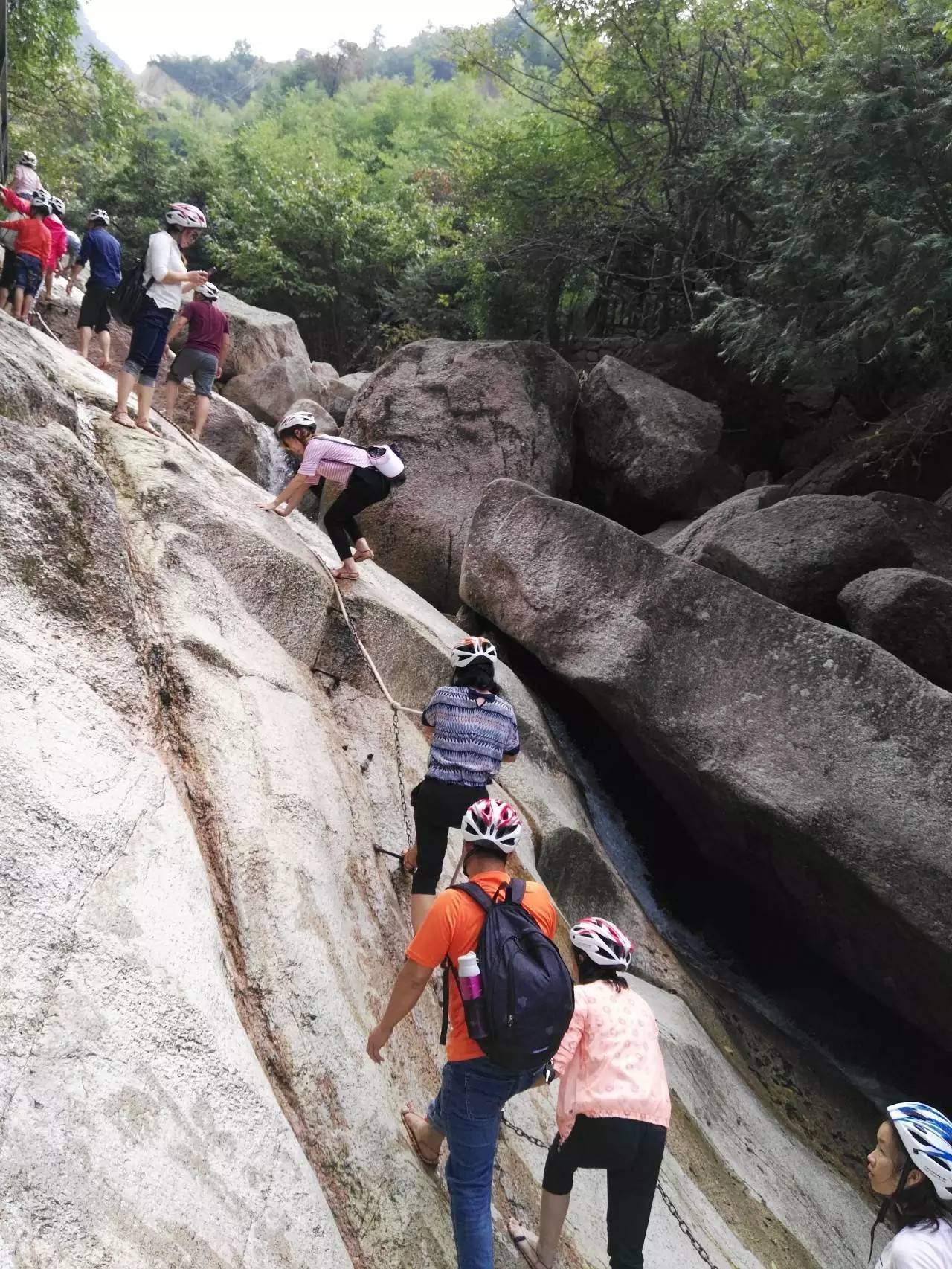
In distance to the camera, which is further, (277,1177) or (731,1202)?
(731,1202)

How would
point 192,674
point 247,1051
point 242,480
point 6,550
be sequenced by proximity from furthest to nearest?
point 242,480
point 192,674
point 6,550
point 247,1051

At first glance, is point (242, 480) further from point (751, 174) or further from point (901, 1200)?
point (751, 174)

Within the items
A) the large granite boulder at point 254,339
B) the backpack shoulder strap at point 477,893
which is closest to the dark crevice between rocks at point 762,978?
the backpack shoulder strap at point 477,893

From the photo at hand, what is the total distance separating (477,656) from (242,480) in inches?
167

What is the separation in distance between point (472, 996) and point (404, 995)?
0.38 meters

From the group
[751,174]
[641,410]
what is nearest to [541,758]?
[641,410]

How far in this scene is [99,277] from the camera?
407 inches

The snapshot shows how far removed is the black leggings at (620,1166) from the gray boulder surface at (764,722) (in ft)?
14.5

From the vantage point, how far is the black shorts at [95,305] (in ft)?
34.5

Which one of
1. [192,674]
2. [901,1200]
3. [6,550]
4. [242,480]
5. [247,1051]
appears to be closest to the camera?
[901,1200]

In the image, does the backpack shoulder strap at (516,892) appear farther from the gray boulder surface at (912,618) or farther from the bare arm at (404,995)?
the gray boulder surface at (912,618)

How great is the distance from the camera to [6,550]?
4.35m

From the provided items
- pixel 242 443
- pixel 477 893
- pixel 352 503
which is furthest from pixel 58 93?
pixel 477 893

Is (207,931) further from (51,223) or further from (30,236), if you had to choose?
(51,223)
